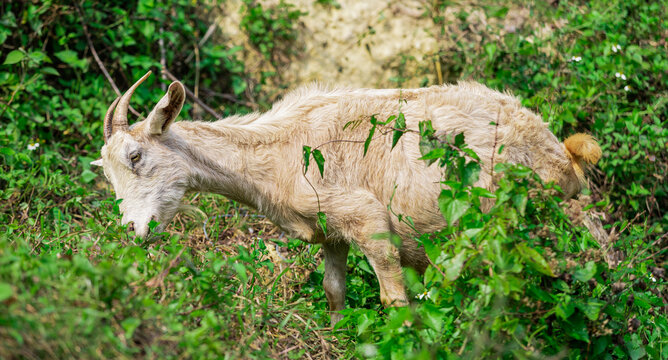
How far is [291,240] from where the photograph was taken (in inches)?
223

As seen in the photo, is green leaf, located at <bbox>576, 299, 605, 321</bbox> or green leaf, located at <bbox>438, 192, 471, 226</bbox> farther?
green leaf, located at <bbox>576, 299, 605, 321</bbox>

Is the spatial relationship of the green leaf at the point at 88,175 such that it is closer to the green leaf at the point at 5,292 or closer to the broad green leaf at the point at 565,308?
the green leaf at the point at 5,292

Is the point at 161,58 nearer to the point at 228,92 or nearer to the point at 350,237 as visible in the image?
the point at 228,92

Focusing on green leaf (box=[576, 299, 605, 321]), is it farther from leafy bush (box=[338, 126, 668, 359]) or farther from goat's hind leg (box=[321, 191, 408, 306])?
goat's hind leg (box=[321, 191, 408, 306])

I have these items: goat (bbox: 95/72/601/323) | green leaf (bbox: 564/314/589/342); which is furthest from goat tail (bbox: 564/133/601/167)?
green leaf (bbox: 564/314/589/342)

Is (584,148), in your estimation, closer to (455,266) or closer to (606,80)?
(606,80)

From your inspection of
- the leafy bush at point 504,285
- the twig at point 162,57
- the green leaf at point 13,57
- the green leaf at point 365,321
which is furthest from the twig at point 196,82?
the leafy bush at point 504,285

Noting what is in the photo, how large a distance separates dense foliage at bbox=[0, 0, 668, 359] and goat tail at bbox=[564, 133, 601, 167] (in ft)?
1.52

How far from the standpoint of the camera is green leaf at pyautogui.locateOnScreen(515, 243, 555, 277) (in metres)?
3.20

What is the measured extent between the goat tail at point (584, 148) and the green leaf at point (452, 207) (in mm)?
1890

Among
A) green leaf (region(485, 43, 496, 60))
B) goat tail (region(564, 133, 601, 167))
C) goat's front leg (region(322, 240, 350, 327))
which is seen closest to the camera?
goat tail (region(564, 133, 601, 167))

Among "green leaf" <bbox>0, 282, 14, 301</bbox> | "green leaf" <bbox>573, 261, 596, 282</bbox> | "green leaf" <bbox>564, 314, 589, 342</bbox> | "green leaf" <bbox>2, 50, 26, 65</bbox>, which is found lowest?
"green leaf" <bbox>564, 314, 589, 342</bbox>

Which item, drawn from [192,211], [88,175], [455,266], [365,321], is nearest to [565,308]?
[455,266]

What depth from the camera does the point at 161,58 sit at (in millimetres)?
7621
